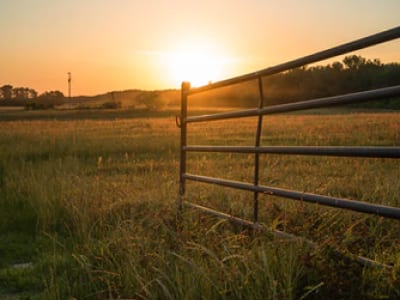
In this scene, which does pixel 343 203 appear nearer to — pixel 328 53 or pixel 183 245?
pixel 328 53

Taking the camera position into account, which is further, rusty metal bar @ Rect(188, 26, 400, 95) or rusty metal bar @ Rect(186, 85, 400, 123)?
rusty metal bar @ Rect(188, 26, 400, 95)

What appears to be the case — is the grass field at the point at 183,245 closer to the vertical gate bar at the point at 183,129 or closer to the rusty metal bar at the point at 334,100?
the vertical gate bar at the point at 183,129

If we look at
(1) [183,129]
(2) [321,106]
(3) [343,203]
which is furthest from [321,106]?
(1) [183,129]

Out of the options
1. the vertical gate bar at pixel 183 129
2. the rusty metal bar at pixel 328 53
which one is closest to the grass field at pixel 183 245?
the vertical gate bar at pixel 183 129

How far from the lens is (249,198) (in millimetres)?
7219

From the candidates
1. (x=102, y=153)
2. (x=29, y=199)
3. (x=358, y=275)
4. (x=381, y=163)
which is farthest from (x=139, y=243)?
(x=102, y=153)

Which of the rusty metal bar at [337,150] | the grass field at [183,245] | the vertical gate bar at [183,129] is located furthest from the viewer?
the vertical gate bar at [183,129]

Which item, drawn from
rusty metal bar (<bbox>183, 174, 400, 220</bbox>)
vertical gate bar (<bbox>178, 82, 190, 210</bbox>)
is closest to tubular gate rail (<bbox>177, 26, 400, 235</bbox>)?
rusty metal bar (<bbox>183, 174, 400, 220</bbox>)

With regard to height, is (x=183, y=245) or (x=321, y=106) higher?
(x=321, y=106)

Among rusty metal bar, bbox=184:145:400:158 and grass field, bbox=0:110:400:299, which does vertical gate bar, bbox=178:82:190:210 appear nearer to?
grass field, bbox=0:110:400:299

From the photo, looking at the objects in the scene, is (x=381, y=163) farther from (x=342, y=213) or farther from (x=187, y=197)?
(x=342, y=213)

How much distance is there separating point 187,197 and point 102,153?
525 inches

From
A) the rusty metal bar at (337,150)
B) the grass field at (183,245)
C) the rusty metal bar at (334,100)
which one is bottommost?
the grass field at (183,245)

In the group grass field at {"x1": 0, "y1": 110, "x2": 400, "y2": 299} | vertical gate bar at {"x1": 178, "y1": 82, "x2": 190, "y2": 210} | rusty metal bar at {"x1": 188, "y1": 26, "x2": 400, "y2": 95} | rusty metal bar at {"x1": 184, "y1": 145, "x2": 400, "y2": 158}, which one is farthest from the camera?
vertical gate bar at {"x1": 178, "y1": 82, "x2": 190, "y2": 210}
